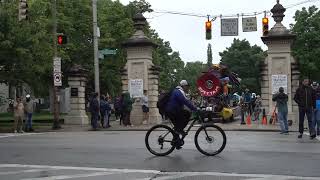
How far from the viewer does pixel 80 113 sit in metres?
30.2

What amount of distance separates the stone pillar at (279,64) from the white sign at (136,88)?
588 centimetres

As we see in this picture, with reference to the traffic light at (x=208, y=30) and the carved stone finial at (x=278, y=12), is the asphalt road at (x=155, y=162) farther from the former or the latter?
the traffic light at (x=208, y=30)

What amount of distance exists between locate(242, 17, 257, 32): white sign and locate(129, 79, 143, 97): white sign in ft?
26.4

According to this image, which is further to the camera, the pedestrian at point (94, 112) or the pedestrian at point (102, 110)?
the pedestrian at point (102, 110)

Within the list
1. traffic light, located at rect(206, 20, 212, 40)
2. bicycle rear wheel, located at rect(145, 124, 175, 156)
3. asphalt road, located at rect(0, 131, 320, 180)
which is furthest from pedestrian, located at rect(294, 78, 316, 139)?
traffic light, located at rect(206, 20, 212, 40)

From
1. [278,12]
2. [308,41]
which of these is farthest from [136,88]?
[308,41]

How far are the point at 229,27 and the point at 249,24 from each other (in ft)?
3.84

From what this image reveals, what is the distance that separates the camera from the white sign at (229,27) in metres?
33.8

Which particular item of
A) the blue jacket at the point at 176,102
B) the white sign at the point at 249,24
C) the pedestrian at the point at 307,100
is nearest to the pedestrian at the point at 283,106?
the pedestrian at the point at 307,100

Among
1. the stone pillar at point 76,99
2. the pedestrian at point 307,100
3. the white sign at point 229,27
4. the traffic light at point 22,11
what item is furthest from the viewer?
the white sign at point 229,27

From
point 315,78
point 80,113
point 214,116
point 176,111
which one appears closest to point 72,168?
point 176,111

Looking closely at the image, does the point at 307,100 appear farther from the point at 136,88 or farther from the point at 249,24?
the point at 249,24

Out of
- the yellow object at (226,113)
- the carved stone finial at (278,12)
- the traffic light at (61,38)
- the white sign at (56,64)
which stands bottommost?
the yellow object at (226,113)

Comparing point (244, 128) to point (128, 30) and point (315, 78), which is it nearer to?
point (128, 30)
